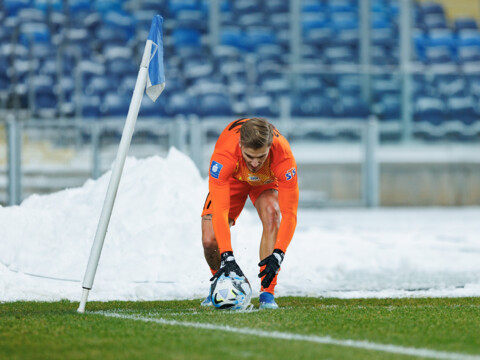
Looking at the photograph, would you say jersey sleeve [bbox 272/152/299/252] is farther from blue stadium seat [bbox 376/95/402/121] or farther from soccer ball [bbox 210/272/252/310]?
blue stadium seat [bbox 376/95/402/121]

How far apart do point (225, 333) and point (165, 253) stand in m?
3.65

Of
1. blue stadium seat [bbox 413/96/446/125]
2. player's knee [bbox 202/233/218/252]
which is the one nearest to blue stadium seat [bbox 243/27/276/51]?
blue stadium seat [bbox 413/96/446/125]

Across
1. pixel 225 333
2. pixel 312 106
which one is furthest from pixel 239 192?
pixel 312 106

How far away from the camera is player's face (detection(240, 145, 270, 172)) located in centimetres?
525

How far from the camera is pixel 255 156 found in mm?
5297

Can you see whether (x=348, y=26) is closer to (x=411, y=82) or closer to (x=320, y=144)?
(x=411, y=82)

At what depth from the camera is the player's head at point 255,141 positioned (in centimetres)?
521

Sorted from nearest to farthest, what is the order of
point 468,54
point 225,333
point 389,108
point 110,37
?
point 225,333 < point 389,108 < point 110,37 < point 468,54

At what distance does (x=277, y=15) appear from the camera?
2183 cm

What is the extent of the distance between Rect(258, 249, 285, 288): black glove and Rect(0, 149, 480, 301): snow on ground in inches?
50.0

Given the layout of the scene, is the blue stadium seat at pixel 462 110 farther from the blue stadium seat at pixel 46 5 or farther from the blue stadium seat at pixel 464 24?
the blue stadium seat at pixel 46 5

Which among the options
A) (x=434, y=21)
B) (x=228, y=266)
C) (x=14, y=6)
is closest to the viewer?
(x=228, y=266)

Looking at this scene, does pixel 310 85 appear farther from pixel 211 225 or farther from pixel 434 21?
pixel 211 225

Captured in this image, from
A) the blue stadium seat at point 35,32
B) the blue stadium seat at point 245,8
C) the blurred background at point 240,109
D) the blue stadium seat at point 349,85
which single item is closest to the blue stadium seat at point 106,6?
the blurred background at point 240,109
